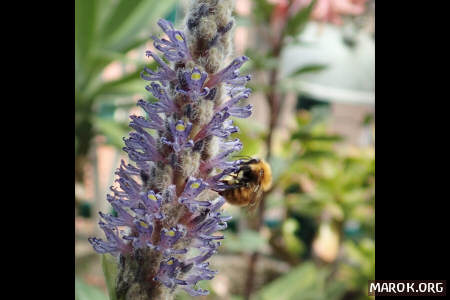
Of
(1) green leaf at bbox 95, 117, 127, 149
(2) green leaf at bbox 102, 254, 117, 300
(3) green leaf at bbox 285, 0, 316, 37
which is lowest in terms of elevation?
(2) green leaf at bbox 102, 254, 117, 300

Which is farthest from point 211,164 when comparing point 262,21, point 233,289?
point 233,289

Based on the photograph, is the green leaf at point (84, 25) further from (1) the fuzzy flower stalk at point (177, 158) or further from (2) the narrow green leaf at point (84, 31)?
(1) the fuzzy flower stalk at point (177, 158)

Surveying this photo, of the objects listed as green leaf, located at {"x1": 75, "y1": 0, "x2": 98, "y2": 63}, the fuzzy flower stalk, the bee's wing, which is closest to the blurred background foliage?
green leaf, located at {"x1": 75, "y1": 0, "x2": 98, "y2": 63}

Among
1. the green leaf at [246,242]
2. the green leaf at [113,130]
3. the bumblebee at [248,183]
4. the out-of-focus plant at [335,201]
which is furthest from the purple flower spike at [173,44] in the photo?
the out-of-focus plant at [335,201]

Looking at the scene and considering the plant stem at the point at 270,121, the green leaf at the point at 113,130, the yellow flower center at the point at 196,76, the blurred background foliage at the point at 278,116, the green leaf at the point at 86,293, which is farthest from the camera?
the plant stem at the point at 270,121

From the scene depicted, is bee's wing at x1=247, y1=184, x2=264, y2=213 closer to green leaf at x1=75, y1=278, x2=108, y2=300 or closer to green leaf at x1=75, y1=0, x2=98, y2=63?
green leaf at x1=75, y1=278, x2=108, y2=300
